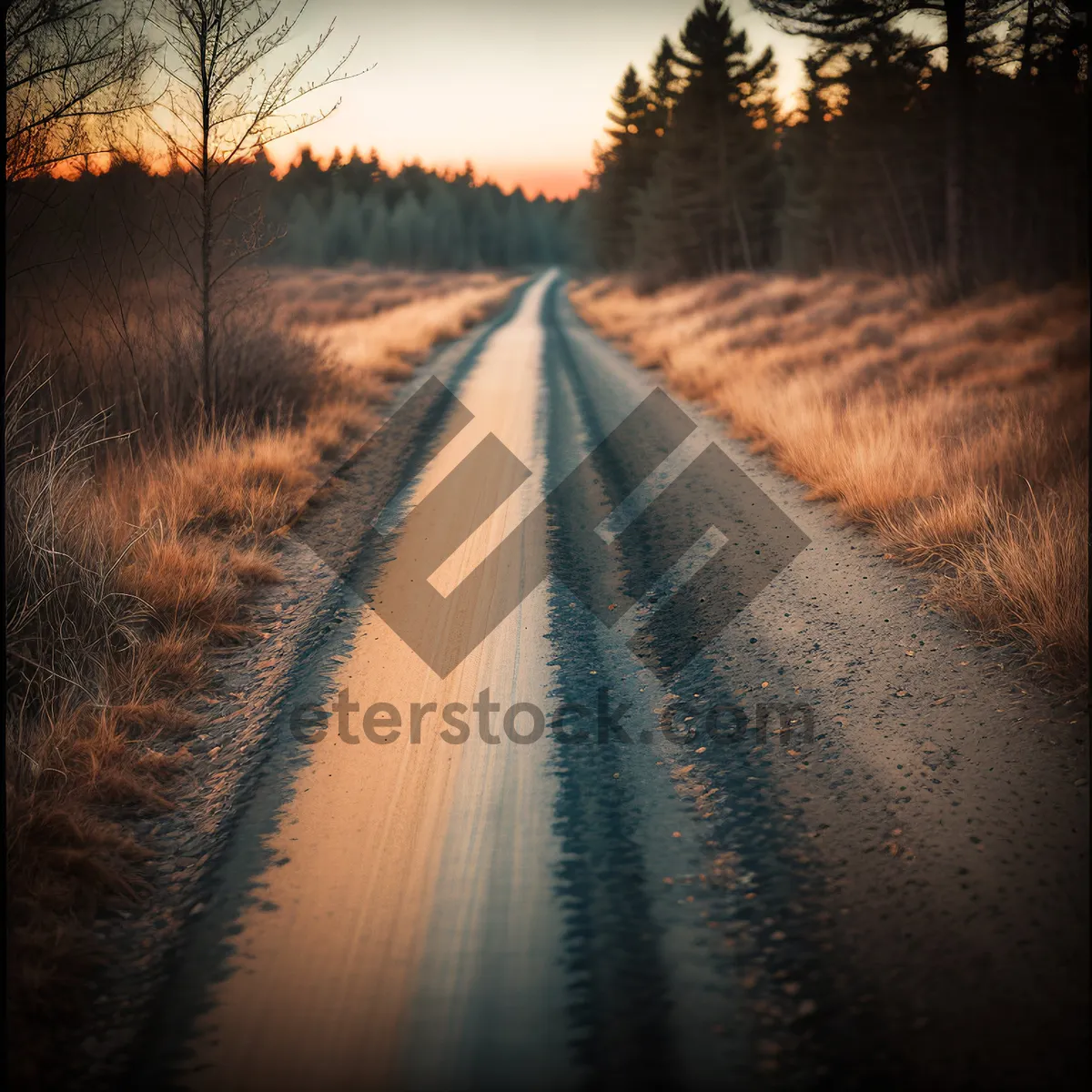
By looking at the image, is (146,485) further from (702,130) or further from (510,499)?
(702,130)

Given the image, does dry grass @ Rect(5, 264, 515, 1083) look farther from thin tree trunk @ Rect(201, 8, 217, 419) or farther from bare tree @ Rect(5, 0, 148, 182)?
bare tree @ Rect(5, 0, 148, 182)

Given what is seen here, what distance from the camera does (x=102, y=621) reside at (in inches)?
158

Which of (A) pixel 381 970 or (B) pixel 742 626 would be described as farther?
(B) pixel 742 626

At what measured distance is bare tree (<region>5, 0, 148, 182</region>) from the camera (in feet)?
15.5

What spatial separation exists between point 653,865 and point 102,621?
3.22 m

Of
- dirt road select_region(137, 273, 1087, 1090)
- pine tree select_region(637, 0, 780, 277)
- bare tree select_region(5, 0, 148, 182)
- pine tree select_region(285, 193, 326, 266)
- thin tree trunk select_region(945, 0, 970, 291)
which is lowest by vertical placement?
dirt road select_region(137, 273, 1087, 1090)

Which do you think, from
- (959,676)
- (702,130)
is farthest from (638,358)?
(702,130)

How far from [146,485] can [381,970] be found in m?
5.34

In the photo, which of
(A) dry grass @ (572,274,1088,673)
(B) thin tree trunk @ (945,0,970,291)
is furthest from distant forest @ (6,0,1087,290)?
(A) dry grass @ (572,274,1088,673)

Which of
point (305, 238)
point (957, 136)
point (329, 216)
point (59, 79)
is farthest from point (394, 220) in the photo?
point (59, 79)

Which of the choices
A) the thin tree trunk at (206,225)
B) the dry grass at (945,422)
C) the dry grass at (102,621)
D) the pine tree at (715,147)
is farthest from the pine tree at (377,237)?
the dry grass at (102,621)

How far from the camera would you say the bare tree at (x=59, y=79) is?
15.5 ft

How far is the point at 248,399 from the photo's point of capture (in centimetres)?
952

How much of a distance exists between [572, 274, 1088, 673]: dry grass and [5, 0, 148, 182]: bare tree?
6.28 metres
